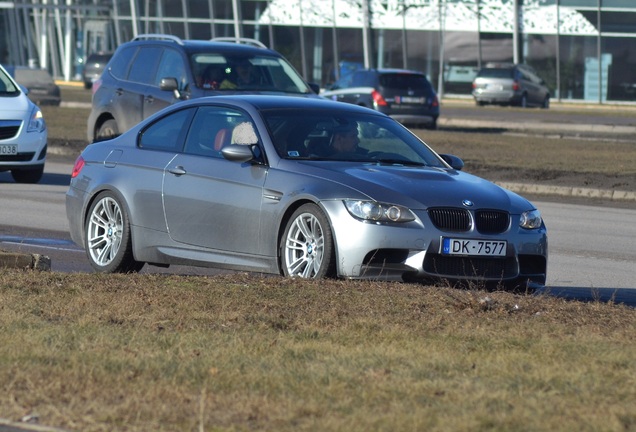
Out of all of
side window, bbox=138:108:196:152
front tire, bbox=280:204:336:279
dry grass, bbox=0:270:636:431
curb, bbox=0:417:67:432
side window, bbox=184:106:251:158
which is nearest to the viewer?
curb, bbox=0:417:67:432

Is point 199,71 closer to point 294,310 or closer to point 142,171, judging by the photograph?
point 142,171

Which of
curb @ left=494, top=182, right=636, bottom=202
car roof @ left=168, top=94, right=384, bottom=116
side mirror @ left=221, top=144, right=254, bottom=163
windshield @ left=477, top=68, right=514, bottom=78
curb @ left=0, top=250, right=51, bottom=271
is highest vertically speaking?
car roof @ left=168, top=94, right=384, bottom=116

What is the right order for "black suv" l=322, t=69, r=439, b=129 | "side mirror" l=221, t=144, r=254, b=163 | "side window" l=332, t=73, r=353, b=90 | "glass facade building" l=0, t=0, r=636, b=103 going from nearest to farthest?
"side mirror" l=221, t=144, r=254, b=163 → "black suv" l=322, t=69, r=439, b=129 → "side window" l=332, t=73, r=353, b=90 → "glass facade building" l=0, t=0, r=636, b=103

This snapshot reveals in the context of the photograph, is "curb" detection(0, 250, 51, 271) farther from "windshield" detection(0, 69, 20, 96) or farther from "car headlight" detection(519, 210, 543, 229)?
"windshield" detection(0, 69, 20, 96)

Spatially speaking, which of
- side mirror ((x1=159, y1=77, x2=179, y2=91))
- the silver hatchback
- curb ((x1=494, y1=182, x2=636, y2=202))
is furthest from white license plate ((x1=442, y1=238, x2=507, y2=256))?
the silver hatchback

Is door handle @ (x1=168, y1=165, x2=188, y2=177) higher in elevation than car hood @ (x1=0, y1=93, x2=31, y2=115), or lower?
higher

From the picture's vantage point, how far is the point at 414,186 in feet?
30.0

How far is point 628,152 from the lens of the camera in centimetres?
2748

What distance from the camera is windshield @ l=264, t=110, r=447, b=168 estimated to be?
988 cm

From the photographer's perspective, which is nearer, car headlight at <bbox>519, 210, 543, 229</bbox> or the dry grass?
the dry grass

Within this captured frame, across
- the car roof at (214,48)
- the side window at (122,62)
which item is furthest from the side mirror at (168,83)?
the side window at (122,62)

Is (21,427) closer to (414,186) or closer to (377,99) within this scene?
(414,186)

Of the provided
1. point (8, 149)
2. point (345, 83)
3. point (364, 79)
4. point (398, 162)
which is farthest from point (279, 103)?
point (345, 83)

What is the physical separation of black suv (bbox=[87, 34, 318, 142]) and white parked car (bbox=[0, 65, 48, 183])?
0.94m
